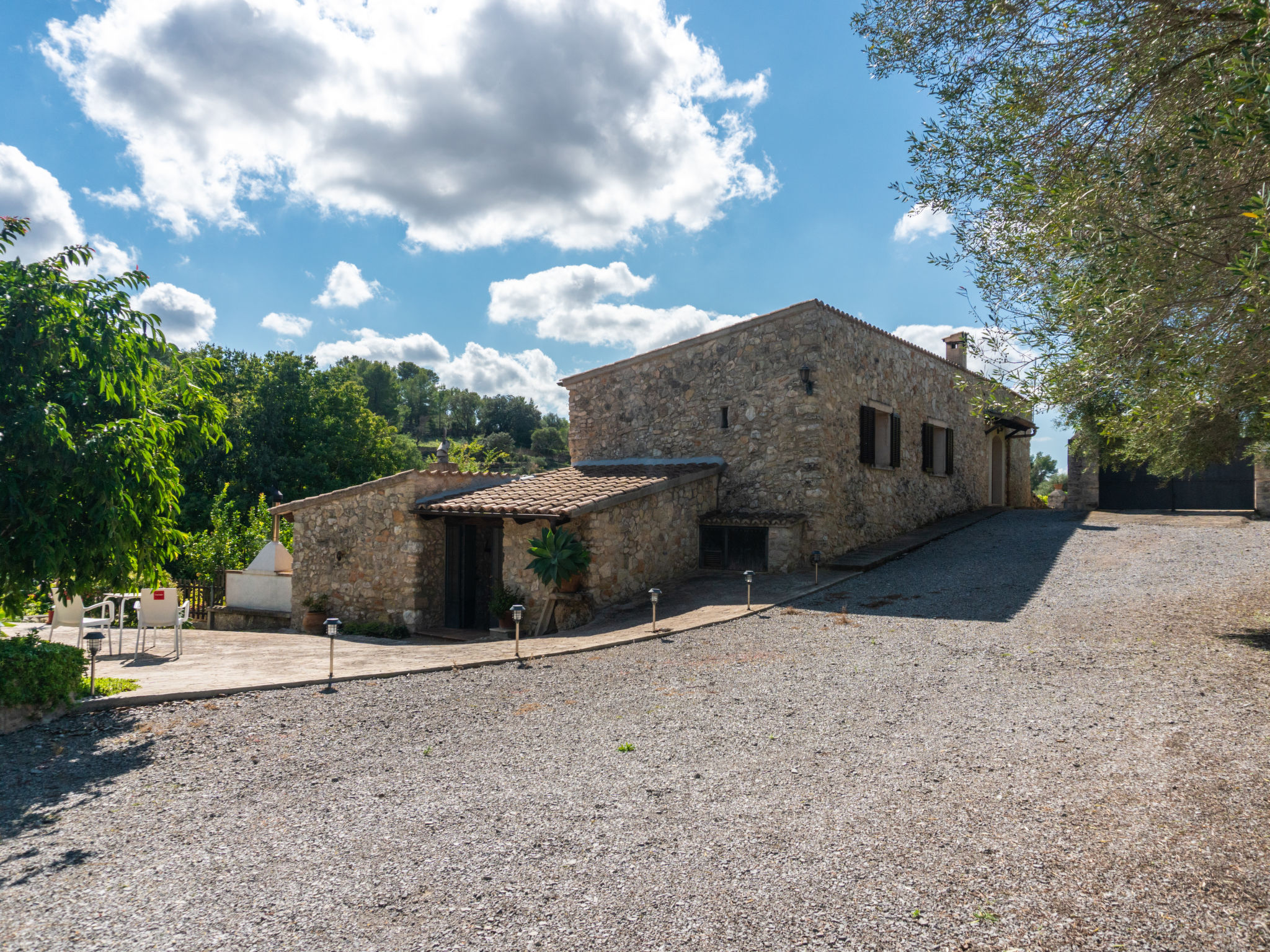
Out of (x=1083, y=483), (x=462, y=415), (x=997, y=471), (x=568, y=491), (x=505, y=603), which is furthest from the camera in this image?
(x=462, y=415)

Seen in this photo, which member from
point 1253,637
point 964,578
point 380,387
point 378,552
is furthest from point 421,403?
point 1253,637

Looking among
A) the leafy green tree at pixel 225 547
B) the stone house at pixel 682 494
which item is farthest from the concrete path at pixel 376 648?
the leafy green tree at pixel 225 547

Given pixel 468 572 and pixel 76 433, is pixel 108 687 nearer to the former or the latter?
pixel 76 433

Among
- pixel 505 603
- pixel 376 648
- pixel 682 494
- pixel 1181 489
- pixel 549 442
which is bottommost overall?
pixel 376 648

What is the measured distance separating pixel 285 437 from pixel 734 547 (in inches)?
891

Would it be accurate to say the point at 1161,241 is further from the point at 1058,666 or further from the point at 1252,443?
the point at 1252,443

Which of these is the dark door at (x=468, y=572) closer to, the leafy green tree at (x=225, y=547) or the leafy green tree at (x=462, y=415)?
the leafy green tree at (x=225, y=547)

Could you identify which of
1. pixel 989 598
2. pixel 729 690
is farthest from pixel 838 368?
pixel 729 690

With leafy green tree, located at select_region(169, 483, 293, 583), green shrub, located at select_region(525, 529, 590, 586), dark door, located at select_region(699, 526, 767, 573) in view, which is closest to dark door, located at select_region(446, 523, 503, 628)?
green shrub, located at select_region(525, 529, 590, 586)

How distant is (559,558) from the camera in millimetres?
11047

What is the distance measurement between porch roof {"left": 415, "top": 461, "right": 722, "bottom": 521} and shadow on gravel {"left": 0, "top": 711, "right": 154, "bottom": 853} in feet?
20.4

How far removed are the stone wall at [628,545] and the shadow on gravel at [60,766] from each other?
6.47 metres

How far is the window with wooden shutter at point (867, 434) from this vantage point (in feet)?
48.8

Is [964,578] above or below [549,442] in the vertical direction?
below
